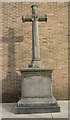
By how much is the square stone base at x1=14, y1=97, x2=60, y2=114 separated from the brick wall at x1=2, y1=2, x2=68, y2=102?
1.79m

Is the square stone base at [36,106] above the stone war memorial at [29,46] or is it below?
below

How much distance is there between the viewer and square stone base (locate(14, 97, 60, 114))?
649cm

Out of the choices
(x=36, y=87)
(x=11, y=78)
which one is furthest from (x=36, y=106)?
(x=11, y=78)

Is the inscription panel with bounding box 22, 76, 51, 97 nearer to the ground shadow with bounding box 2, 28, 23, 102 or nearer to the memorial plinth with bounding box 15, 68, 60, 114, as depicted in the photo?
the memorial plinth with bounding box 15, 68, 60, 114

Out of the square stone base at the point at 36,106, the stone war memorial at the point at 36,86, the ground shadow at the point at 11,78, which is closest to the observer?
the square stone base at the point at 36,106

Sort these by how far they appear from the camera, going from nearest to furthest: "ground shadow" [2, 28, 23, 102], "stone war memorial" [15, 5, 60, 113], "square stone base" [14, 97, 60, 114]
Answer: "square stone base" [14, 97, 60, 114] < "stone war memorial" [15, 5, 60, 113] < "ground shadow" [2, 28, 23, 102]

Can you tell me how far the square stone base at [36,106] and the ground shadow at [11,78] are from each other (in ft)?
5.71

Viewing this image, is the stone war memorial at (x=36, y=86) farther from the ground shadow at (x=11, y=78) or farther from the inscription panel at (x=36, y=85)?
the ground shadow at (x=11, y=78)

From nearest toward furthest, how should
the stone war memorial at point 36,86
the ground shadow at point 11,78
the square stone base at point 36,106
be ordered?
1. the square stone base at point 36,106
2. the stone war memorial at point 36,86
3. the ground shadow at point 11,78

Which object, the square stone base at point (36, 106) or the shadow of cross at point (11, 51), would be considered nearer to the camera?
the square stone base at point (36, 106)

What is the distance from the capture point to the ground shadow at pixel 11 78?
8.36 m

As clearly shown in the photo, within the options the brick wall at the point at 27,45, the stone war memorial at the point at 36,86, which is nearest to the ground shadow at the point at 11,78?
the brick wall at the point at 27,45

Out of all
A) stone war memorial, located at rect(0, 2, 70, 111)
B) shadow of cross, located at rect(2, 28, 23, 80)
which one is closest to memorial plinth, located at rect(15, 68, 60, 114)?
stone war memorial, located at rect(0, 2, 70, 111)

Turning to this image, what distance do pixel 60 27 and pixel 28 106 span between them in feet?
10.7
